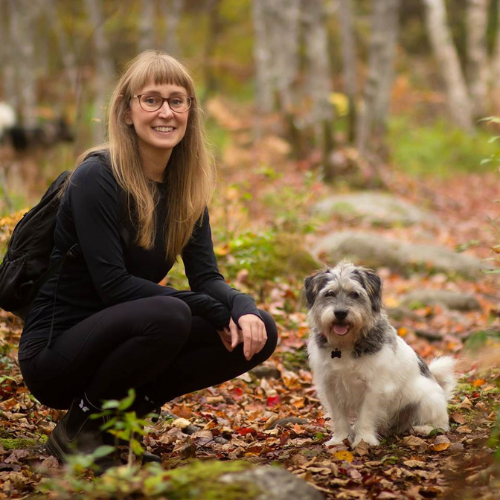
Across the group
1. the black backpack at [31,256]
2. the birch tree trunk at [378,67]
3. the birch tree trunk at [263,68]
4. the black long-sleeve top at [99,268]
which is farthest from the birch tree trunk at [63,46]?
the black long-sleeve top at [99,268]

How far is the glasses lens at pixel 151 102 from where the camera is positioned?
13.2 feet

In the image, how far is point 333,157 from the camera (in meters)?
15.3

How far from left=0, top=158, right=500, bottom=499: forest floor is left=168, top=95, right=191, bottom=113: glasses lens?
1848 millimetres

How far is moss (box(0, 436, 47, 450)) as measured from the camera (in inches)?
164

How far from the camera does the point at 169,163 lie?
169 inches

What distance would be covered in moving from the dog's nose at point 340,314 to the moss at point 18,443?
1.95 meters

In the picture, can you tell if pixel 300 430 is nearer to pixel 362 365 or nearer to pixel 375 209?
pixel 362 365

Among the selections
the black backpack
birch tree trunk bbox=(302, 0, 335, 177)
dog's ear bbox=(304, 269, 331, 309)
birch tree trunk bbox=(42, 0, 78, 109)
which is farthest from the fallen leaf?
birch tree trunk bbox=(42, 0, 78, 109)

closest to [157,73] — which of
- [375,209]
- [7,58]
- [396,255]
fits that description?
[396,255]

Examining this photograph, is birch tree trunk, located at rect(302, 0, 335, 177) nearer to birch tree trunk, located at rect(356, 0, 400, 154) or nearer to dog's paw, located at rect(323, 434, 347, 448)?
birch tree trunk, located at rect(356, 0, 400, 154)

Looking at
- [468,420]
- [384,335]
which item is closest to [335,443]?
[384,335]

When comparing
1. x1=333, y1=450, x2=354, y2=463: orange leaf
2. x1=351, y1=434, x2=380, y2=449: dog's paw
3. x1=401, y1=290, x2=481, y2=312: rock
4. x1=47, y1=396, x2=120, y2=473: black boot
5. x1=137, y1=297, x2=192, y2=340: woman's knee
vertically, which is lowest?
x1=401, y1=290, x2=481, y2=312: rock

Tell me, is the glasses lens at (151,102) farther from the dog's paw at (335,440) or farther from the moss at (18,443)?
the dog's paw at (335,440)

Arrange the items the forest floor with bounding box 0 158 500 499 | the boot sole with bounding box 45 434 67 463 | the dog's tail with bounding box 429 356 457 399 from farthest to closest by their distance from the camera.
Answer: the dog's tail with bounding box 429 356 457 399
the boot sole with bounding box 45 434 67 463
the forest floor with bounding box 0 158 500 499
